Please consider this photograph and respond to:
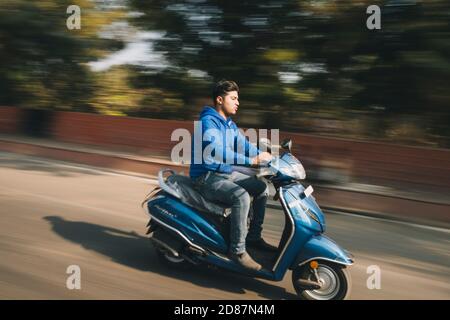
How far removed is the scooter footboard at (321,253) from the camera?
3.98 meters

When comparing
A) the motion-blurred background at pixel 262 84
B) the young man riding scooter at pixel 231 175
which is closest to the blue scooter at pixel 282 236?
the young man riding scooter at pixel 231 175

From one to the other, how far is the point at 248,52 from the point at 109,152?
338 cm

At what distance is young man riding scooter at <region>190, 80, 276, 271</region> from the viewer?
4.22 m

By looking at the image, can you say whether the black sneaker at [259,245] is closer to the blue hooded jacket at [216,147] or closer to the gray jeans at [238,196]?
the gray jeans at [238,196]

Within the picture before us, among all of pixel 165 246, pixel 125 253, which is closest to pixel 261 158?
pixel 165 246

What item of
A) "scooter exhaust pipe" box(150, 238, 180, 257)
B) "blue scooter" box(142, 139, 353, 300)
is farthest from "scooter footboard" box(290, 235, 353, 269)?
"scooter exhaust pipe" box(150, 238, 180, 257)

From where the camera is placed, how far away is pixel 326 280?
4.10 metres

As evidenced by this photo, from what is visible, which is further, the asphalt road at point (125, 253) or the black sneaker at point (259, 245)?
the black sneaker at point (259, 245)

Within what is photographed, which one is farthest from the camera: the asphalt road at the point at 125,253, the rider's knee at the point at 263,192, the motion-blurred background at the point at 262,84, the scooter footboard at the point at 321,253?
the motion-blurred background at the point at 262,84

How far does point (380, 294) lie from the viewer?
4434 mm

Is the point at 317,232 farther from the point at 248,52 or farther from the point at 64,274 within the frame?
the point at 248,52

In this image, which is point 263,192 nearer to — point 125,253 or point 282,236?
point 282,236

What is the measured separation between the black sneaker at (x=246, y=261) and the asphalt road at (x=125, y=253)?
251mm
